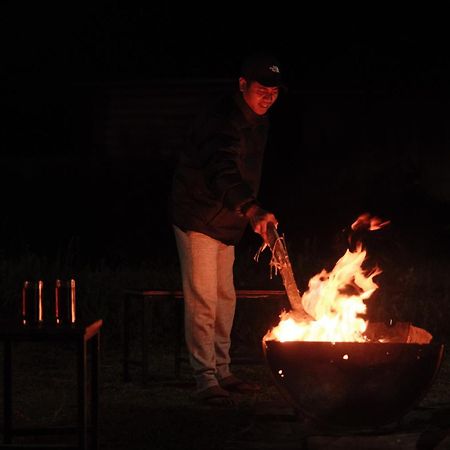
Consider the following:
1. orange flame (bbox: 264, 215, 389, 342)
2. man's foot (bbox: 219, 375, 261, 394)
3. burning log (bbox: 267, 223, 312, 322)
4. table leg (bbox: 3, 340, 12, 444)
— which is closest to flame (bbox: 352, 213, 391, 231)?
orange flame (bbox: 264, 215, 389, 342)

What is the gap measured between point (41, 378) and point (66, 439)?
7.33 ft

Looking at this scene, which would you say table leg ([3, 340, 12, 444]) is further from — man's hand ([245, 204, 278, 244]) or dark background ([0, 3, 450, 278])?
dark background ([0, 3, 450, 278])

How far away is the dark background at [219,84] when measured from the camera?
70.7 ft

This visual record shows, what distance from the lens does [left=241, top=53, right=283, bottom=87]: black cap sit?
22.9 feet

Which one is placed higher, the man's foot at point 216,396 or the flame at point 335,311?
the flame at point 335,311

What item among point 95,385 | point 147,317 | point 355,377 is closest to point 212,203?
point 147,317

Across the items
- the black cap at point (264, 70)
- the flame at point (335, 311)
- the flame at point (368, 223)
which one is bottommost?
the flame at point (335, 311)

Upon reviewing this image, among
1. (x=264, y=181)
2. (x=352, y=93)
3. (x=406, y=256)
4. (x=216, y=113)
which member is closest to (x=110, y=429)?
(x=216, y=113)

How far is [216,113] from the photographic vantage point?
23.4ft

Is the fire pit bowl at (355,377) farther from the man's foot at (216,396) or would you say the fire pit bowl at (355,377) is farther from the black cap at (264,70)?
the black cap at (264,70)

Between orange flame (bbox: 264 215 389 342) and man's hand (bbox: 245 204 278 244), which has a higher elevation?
man's hand (bbox: 245 204 278 244)

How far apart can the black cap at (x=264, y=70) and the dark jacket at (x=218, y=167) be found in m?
0.23

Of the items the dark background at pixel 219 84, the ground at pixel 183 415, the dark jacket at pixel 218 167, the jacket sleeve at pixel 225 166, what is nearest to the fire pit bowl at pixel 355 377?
the ground at pixel 183 415

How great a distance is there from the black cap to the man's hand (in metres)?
0.92
